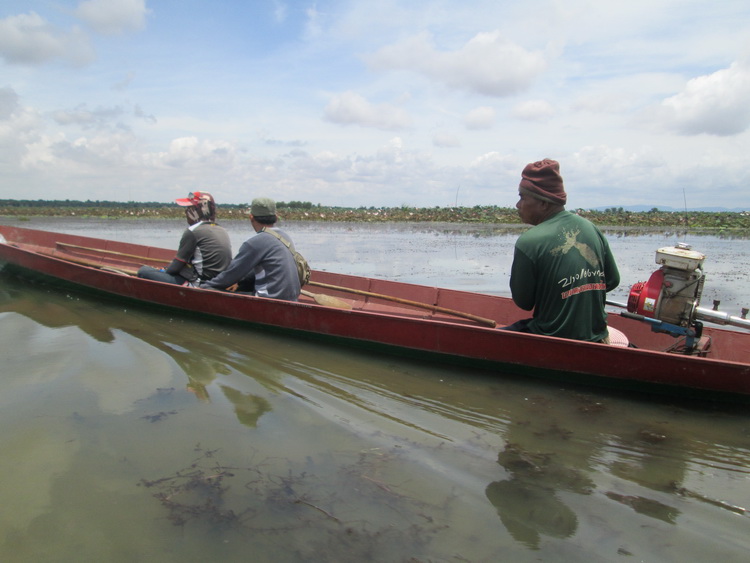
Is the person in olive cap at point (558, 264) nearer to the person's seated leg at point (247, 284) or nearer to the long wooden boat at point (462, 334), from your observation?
the long wooden boat at point (462, 334)

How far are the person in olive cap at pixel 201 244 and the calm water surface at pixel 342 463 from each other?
1.58 m

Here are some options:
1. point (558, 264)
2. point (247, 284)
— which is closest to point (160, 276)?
point (247, 284)

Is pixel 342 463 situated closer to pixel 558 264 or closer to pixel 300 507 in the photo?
pixel 300 507

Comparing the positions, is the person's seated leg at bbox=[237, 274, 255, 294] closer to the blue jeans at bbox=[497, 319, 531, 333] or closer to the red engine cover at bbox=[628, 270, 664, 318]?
the blue jeans at bbox=[497, 319, 531, 333]

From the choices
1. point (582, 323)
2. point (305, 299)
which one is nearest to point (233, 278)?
point (305, 299)

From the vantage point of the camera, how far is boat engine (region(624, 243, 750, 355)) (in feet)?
12.5

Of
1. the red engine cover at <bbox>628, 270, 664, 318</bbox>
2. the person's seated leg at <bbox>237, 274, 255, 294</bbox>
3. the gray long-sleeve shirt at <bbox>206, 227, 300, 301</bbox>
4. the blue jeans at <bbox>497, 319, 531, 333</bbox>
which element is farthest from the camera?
the person's seated leg at <bbox>237, 274, 255, 294</bbox>

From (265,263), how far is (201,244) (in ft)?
3.80

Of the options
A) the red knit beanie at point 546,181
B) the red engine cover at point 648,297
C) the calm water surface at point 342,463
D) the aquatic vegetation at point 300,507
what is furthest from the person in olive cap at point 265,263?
Answer: the red engine cover at point 648,297

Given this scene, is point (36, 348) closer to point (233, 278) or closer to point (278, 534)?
point (233, 278)

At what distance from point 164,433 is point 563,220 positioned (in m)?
3.25

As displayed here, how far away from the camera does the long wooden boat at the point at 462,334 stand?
3.78m

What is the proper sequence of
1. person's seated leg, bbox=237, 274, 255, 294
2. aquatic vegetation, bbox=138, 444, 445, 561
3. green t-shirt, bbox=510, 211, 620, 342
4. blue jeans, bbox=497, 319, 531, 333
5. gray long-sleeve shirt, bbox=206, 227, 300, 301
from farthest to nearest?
person's seated leg, bbox=237, 274, 255, 294, gray long-sleeve shirt, bbox=206, 227, 300, 301, blue jeans, bbox=497, 319, 531, 333, green t-shirt, bbox=510, 211, 620, 342, aquatic vegetation, bbox=138, 444, 445, 561

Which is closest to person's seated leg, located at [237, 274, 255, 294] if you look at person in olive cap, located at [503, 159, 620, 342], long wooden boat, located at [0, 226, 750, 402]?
long wooden boat, located at [0, 226, 750, 402]
